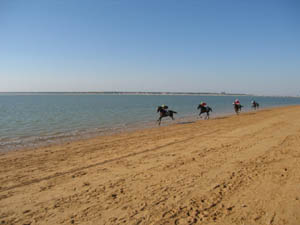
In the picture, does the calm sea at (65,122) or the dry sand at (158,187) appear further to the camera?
the calm sea at (65,122)

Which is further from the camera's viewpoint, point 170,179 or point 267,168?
point 267,168

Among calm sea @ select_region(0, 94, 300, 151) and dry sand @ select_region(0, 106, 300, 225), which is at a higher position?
dry sand @ select_region(0, 106, 300, 225)

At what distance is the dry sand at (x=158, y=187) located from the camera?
3.64 meters

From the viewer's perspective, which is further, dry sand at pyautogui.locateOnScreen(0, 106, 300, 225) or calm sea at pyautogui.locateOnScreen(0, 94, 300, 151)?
calm sea at pyautogui.locateOnScreen(0, 94, 300, 151)

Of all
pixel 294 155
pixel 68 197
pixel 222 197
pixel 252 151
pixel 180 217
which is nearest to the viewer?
pixel 180 217

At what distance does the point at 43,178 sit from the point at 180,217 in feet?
14.0

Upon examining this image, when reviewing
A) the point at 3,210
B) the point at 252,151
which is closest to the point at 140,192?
the point at 3,210

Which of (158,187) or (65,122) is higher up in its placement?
(158,187)

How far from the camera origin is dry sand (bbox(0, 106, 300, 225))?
11.9 ft

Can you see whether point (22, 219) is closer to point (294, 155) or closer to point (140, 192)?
point (140, 192)

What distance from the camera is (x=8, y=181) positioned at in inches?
221

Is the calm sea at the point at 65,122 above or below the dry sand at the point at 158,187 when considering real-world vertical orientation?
below

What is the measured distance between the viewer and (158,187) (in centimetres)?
482

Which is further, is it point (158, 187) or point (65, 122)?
point (65, 122)
